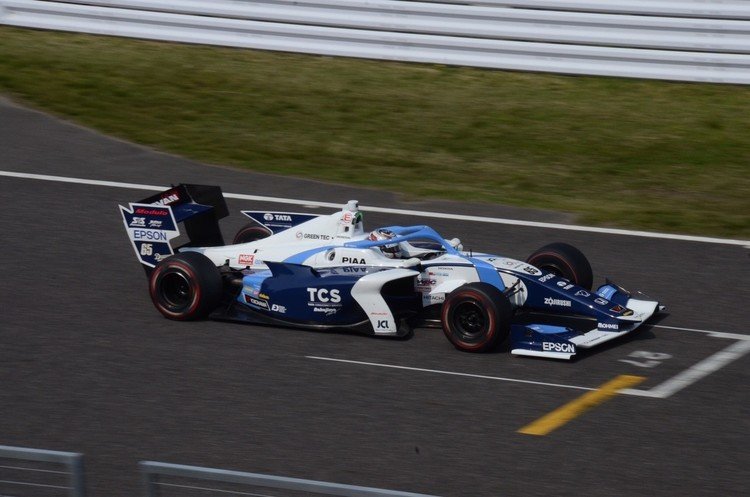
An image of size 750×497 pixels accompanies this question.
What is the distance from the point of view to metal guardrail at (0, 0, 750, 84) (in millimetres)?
15797

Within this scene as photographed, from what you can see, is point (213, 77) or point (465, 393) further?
point (213, 77)

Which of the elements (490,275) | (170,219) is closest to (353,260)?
(490,275)

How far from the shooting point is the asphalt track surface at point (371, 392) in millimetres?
7422

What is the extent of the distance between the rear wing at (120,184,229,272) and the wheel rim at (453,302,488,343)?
2.64 m

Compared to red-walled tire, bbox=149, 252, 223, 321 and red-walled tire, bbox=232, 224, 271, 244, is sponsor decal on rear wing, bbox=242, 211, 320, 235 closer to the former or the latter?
red-walled tire, bbox=232, 224, 271, 244

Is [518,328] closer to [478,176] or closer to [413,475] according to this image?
[413,475]

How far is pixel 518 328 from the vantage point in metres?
9.21

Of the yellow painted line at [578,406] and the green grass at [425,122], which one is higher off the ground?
the green grass at [425,122]

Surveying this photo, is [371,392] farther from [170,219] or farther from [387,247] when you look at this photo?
[170,219]

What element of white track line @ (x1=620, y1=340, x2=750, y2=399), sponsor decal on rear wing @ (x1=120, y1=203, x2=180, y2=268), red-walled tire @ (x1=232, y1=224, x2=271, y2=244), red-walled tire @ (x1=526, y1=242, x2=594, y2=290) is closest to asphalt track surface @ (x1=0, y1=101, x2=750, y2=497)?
white track line @ (x1=620, y1=340, x2=750, y2=399)

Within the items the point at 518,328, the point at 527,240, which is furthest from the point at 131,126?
the point at 518,328

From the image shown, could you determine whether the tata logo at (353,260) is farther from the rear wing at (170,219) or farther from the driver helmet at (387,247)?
the rear wing at (170,219)

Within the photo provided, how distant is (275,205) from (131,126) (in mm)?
3547

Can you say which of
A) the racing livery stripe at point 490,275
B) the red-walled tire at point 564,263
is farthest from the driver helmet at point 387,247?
the red-walled tire at point 564,263
